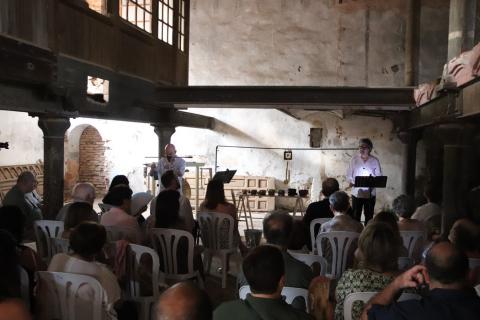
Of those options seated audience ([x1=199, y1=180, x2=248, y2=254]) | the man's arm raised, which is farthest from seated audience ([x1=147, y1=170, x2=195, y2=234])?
the man's arm raised

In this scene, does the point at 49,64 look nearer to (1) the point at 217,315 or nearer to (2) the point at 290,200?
(1) the point at 217,315

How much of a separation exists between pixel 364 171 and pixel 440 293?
216 inches

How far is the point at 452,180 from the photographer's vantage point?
6.22 meters

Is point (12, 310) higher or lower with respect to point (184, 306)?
lower

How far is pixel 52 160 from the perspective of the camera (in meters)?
6.17

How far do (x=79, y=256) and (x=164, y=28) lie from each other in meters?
6.77

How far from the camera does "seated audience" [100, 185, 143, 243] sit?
416 cm

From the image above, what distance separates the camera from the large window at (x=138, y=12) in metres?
7.57

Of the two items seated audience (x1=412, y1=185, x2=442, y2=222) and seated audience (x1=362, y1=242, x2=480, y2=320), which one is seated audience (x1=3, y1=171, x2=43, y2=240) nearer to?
seated audience (x1=412, y1=185, x2=442, y2=222)

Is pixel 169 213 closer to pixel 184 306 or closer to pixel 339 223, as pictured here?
pixel 339 223

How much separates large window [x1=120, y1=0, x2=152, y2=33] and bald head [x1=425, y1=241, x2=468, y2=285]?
6.41 meters

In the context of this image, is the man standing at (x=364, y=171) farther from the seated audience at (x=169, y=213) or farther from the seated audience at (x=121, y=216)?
the seated audience at (x=121, y=216)

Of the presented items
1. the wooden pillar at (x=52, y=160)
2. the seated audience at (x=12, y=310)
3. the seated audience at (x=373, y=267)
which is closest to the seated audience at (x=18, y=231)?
the seated audience at (x=12, y=310)

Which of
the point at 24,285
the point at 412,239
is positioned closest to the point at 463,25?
the point at 412,239
